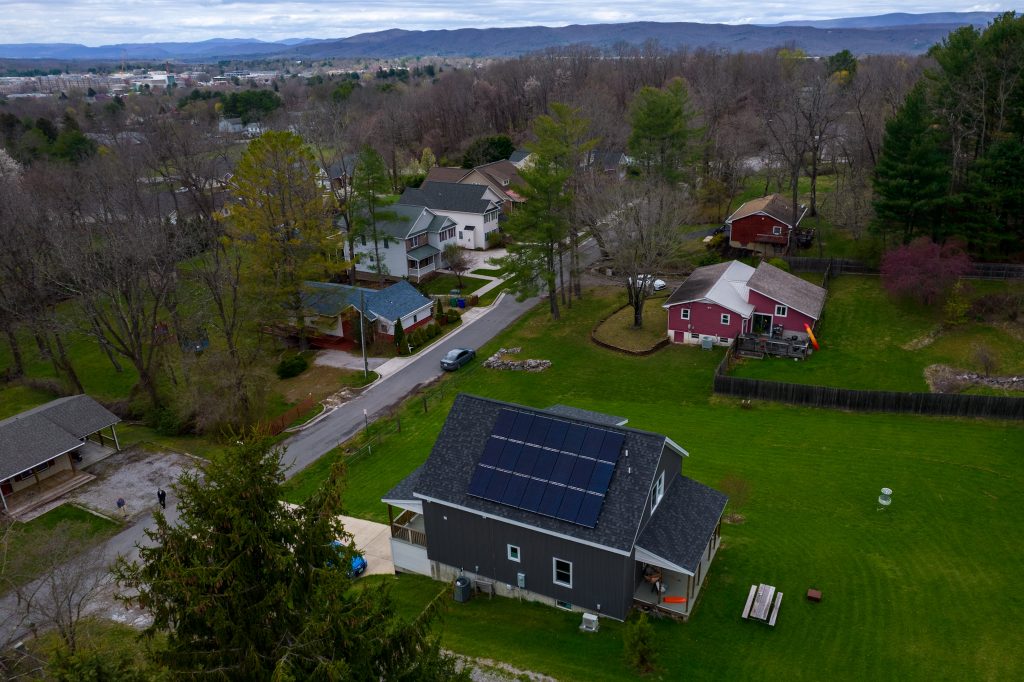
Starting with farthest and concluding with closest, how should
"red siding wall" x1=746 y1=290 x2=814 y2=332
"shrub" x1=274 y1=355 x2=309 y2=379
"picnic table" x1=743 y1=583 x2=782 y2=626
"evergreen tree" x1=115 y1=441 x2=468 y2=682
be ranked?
"shrub" x1=274 y1=355 x2=309 y2=379 < "red siding wall" x1=746 y1=290 x2=814 y2=332 < "picnic table" x1=743 y1=583 x2=782 y2=626 < "evergreen tree" x1=115 y1=441 x2=468 y2=682

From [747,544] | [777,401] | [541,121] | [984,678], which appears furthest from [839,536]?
[541,121]

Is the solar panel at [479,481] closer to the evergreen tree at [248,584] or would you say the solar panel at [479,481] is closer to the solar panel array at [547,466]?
the solar panel array at [547,466]

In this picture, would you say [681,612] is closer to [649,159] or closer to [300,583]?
[300,583]

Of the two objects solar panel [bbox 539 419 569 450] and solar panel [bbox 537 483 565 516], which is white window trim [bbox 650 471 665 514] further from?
solar panel [bbox 539 419 569 450]

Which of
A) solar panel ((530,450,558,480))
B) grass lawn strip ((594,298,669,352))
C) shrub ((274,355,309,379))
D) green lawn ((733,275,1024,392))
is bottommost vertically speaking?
shrub ((274,355,309,379))

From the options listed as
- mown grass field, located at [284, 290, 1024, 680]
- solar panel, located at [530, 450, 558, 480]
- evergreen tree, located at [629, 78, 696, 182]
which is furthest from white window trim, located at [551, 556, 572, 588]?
evergreen tree, located at [629, 78, 696, 182]

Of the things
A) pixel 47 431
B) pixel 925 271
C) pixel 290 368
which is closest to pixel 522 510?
pixel 47 431

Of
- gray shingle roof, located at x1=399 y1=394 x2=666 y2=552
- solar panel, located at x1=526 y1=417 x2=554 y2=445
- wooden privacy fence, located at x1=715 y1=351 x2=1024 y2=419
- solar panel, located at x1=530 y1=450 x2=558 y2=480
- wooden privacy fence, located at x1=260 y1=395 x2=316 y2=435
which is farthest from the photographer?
wooden privacy fence, located at x1=260 y1=395 x2=316 y2=435

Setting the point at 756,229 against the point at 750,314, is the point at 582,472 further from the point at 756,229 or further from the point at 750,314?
the point at 756,229
